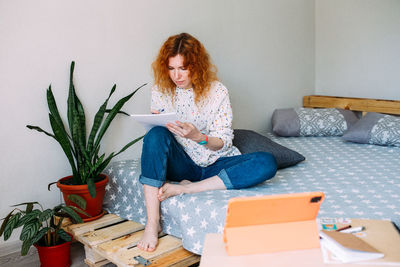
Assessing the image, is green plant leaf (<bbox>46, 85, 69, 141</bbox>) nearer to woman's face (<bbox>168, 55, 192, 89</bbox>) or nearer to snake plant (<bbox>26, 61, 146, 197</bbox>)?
snake plant (<bbox>26, 61, 146, 197</bbox>)

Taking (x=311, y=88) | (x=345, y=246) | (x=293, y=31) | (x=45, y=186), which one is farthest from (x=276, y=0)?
(x=345, y=246)

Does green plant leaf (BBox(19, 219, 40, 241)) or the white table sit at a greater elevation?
the white table

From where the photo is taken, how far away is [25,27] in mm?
1986

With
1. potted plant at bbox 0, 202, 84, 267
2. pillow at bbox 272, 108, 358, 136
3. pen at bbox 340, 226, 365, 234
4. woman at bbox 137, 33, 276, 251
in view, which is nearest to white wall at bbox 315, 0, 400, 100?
pillow at bbox 272, 108, 358, 136

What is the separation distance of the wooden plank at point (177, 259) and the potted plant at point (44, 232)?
0.43 meters

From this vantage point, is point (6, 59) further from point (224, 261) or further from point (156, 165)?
point (224, 261)

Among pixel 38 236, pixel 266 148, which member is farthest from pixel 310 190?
pixel 38 236

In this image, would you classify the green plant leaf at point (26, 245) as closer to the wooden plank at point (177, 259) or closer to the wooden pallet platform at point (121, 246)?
the wooden pallet platform at point (121, 246)

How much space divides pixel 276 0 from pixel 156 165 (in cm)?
214

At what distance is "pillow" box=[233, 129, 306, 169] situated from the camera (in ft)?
7.38

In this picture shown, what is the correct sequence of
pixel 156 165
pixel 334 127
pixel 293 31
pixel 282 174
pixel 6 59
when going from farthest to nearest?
pixel 293 31 → pixel 334 127 → pixel 282 174 → pixel 6 59 → pixel 156 165

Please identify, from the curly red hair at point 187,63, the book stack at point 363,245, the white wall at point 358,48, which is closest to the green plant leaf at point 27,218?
the curly red hair at point 187,63

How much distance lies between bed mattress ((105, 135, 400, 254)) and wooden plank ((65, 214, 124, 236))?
5 cm

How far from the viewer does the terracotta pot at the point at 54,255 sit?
183 cm
